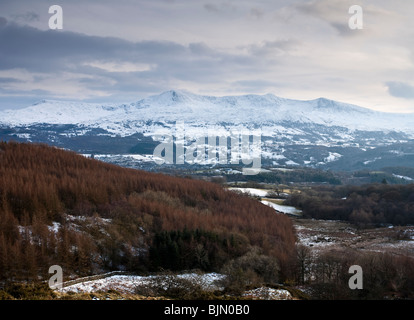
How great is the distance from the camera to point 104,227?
54875 mm

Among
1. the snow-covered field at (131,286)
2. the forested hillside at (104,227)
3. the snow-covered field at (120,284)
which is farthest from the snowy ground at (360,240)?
the snow-covered field at (120,284)

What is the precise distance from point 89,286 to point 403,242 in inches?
2912

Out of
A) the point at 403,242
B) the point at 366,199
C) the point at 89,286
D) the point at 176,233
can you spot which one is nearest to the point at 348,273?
the point at 176,233

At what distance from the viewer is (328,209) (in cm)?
14088

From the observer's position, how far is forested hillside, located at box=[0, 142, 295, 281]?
143 ft

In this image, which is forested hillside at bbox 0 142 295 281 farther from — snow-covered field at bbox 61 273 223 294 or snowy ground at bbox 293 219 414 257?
snowy ground at bbox 293 219 414 257

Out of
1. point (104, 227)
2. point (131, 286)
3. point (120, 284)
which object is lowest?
point (131, 286)

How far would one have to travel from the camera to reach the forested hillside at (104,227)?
143 feet

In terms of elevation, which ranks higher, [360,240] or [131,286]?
[131,286]

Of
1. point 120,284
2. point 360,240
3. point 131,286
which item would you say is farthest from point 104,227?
point 360,240

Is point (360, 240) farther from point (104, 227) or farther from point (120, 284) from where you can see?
point (120, 284)

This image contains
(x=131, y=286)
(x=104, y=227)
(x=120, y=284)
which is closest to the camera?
(x=131, y=286)

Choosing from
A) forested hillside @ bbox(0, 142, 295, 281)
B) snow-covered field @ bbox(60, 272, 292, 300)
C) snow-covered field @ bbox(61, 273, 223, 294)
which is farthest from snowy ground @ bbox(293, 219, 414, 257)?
snow-covered field @ bbox(61, 273, 223, 294)

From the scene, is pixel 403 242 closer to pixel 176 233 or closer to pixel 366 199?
pixel 176 233
